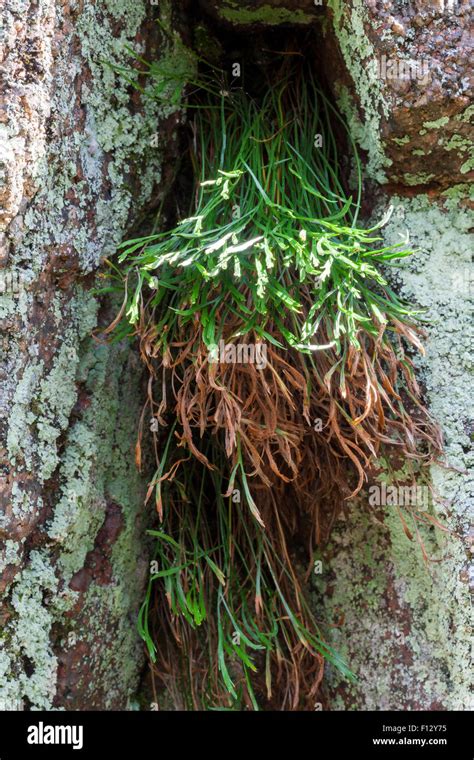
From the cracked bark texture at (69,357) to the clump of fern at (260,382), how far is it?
6 cm

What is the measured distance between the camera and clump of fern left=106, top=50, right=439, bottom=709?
1.08 meters

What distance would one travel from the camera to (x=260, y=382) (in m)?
1.12

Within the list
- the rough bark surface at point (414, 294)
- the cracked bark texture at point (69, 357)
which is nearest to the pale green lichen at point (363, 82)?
the rough bark surface at point (414, 294)

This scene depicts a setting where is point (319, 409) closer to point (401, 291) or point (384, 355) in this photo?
point (384, 355)

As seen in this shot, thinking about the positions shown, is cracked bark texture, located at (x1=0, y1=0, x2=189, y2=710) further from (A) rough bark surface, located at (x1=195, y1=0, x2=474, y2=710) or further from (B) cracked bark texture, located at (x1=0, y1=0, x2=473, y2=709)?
(A) rough bark surface, located at (x1=195, y1=0, x2=474, y2=710)

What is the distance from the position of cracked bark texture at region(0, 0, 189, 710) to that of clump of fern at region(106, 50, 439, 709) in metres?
0.06

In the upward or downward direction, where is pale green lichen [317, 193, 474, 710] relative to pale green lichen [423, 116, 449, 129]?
downward

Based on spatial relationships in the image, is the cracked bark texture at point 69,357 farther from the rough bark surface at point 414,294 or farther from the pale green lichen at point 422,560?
the pale green lichen at point 422,560

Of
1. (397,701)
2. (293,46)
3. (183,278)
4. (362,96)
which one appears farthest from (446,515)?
(293,46)

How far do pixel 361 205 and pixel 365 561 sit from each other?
626 millimetres

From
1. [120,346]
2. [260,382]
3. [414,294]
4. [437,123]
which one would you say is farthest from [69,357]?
[437,123]

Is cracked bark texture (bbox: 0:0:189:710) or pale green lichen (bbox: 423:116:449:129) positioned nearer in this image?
cracked bark texture (bbox: 0:0:189:710)

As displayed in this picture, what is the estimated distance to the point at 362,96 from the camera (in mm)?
1197

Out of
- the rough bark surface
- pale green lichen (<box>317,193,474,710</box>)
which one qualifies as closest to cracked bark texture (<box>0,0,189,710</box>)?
the rough bark surface
